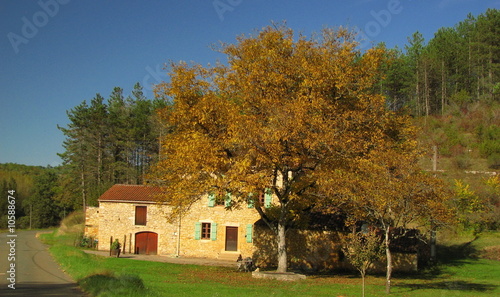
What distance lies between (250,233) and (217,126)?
13154mm

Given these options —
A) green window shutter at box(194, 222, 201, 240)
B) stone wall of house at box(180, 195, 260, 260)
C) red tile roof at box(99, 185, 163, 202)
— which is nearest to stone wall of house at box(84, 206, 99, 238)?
red tile roof at box(99, 185, 163, 202)

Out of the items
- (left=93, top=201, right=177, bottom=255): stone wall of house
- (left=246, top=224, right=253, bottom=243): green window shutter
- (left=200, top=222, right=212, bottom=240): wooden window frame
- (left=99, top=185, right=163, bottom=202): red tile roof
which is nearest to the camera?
(left=246, top=224, right=253, bottom=243): green window shutter

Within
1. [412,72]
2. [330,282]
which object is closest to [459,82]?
[412,72]

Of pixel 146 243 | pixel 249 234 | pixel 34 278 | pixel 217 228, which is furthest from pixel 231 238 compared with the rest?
pixel 34 278

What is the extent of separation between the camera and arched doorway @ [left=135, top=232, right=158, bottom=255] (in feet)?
112

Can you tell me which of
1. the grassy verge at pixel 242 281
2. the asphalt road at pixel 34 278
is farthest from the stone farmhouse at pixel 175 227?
the asphalt road at pixel 34 278

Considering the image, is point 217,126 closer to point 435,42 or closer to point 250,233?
point 250,233

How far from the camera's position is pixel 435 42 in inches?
2589

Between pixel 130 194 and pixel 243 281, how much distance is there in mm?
16815

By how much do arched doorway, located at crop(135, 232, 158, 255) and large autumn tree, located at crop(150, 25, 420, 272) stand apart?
12.9 meters

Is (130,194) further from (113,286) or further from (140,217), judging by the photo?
(113,286)

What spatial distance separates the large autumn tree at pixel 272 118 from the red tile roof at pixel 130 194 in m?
12.4

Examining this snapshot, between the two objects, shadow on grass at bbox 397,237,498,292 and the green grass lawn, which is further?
shadow on grass at bbox 397,237,498,292

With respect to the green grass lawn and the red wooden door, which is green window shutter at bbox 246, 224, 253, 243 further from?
the green grass lawn
